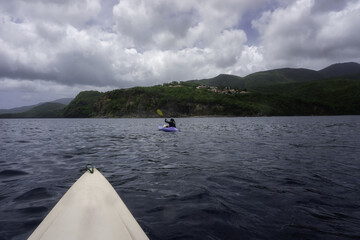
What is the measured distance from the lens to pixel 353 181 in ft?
22.0

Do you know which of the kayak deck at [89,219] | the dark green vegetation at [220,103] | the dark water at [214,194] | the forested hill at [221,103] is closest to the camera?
the kayak deck at [89,219]

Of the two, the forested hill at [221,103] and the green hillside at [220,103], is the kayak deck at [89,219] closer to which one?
the green hillside at [220,103]

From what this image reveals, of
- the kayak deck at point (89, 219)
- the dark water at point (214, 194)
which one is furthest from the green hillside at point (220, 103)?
the kayak deck at point (89, 219)

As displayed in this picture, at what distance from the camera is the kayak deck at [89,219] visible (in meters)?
2.33

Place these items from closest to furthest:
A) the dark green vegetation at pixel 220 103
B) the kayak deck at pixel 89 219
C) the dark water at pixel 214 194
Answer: the kayak deck at pixel 89 219, the dark water at pixel 214 194, the dark green vegetation at pixel 220 103

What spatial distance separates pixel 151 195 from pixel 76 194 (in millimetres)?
2886

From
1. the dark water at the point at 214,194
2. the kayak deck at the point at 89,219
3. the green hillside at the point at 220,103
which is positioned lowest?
the dark water at the point at 214,194

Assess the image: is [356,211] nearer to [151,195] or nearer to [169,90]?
[151,195]

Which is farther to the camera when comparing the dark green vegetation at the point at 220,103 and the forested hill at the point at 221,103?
the dark green vegetation at the point at 220,103

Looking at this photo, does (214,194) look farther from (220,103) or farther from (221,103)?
(220,103)

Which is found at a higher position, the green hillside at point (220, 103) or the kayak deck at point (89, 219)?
the green hillside at point (220, 103)

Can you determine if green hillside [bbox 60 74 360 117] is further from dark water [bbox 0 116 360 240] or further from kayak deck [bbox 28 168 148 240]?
kayak deck [bbox 28 168 148 240]

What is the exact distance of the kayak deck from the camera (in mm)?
2332

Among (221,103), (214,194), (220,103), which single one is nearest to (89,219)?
(214,194)
